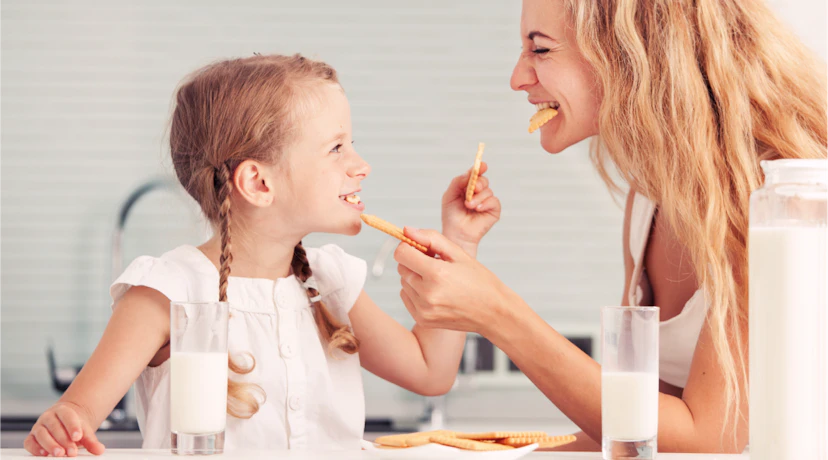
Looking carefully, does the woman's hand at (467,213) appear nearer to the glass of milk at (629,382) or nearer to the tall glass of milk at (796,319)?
the glass of milk at (629,382)

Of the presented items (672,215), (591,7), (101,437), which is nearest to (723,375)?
(672,215)

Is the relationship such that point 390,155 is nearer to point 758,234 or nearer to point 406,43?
point 406,43

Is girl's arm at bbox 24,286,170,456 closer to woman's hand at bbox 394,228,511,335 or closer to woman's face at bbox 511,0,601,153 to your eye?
woman's hand at bbox 394,228,511,335

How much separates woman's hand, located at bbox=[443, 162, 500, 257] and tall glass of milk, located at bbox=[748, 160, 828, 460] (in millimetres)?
890

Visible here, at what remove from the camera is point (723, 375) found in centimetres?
127

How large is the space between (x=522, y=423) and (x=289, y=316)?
1.66 metres

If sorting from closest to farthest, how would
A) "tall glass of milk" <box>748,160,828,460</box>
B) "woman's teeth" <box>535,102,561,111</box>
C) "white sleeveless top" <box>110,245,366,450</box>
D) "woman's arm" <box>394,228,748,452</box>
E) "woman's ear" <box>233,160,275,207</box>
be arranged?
"tall glass of milk" <box>748,160,828,460</box>, "woman's arm" <box>394,228,748,452</box>, "white sleeveless top" <box>110,245,366,450</box>, "woman's ear" <box>233,160,275,207</box>, "woman's teeth" <box>535,102,561,111</box>

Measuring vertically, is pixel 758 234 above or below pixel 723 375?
above

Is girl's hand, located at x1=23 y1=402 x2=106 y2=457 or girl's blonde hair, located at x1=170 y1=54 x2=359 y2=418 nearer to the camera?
girl's hand, located at x1=23 y1=402 x2=106 y2=457

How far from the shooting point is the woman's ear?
5.08 feet

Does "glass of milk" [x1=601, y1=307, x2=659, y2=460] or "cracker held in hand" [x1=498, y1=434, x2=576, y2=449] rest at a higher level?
"glass of milk" [x1=601, y1=307, x2=659, y2=460]

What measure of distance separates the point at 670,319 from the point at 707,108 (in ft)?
1.37

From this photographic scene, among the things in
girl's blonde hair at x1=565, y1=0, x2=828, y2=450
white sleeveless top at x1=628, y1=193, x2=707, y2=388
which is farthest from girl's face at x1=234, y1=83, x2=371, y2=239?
white sleeveless top at x1=628, y1=193, x2=707, y2=388

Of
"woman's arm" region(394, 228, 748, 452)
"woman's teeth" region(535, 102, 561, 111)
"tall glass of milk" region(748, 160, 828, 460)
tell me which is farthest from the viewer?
"woman's teeth" region(535, 102, 561, 111)
